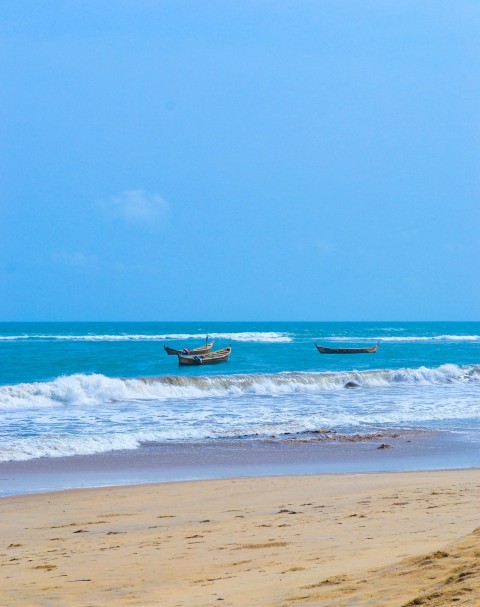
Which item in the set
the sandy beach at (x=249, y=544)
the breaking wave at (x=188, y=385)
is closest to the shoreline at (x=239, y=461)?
the sandy beach at (x=249, y=544)

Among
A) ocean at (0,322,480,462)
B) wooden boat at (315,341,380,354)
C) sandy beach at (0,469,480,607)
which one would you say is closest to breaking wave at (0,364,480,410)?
ocean at (0,322,480,462)

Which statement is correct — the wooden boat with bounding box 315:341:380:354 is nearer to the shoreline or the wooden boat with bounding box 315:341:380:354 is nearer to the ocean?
the ocean

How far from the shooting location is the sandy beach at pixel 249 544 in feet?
17.3

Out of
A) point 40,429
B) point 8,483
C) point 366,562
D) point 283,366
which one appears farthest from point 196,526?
point 283,366

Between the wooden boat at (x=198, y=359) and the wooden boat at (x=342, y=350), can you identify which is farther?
the wooden boat at (x=342, y=350)

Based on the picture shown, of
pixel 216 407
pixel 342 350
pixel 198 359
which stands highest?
pixel 342 350

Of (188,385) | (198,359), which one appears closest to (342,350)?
(198,359)

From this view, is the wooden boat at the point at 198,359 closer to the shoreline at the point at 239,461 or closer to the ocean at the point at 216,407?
the ocean at the point at 216,407

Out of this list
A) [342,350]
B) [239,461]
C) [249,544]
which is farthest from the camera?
[342,350]

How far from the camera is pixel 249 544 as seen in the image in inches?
285

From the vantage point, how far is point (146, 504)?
9.98 m

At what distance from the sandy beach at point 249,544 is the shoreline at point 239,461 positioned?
1104 millimetres

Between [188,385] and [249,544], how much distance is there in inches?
1025

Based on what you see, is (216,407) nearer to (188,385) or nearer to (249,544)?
(188,385)
